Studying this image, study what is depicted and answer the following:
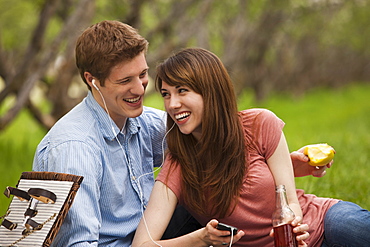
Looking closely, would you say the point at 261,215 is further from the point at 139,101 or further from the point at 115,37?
the point at 115,37

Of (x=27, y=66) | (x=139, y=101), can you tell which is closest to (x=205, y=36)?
(x=27, y=66)

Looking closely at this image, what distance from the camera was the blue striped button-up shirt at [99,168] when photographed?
3.50 meters

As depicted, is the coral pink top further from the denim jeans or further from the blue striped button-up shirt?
the blue striped button-up shirt

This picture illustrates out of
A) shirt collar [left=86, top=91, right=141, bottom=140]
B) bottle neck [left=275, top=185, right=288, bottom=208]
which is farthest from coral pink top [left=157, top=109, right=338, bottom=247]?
shirt collar [left=86, top=91, right=141, bottom=140]

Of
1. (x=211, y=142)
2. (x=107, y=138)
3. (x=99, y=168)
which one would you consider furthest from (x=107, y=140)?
(x=211, y=142)

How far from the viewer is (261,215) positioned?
12.6 feet

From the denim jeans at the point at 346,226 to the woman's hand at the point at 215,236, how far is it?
0.73 metres

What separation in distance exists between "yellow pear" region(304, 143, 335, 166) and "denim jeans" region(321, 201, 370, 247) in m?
0.31

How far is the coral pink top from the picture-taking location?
381cm

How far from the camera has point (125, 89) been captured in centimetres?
394

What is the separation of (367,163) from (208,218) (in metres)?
5.04

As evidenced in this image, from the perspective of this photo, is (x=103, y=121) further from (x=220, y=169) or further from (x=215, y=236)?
(x=215, y=236)

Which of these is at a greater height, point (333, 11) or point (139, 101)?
point (139, 101)

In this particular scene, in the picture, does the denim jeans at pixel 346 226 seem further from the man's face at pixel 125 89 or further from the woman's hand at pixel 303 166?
the man's face at pixel 125 89
